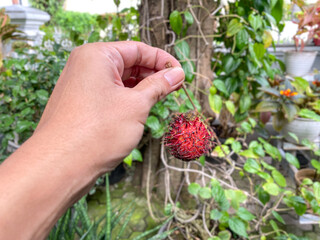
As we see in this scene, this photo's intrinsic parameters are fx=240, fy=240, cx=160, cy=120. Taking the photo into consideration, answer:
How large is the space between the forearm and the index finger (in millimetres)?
244

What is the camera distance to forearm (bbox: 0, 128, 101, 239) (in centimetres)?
31

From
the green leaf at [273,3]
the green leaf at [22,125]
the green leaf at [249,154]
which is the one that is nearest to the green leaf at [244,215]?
the green leaf at [249,154]

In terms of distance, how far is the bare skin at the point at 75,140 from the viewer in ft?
1.04

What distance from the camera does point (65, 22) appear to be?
711 centimetres

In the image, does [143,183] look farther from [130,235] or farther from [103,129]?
[103,129]

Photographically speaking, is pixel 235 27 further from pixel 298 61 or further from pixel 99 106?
pixel 298 61

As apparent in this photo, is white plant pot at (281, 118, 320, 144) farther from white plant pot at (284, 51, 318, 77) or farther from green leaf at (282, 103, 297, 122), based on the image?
white plant pot at (284, 51, 318, 77)

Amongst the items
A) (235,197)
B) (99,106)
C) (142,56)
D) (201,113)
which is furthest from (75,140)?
(235,197)

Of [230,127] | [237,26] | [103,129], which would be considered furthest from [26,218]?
[230,127]

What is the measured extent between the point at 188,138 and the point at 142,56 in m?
0.24

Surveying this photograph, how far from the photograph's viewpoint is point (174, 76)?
480 millimetres

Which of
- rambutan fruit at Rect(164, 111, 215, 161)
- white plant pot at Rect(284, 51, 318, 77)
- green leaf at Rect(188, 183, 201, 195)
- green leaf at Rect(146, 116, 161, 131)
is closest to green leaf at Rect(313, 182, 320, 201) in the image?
green leaf at Rect(188, 183, 201, 195)

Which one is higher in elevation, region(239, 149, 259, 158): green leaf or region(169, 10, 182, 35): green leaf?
region(169, 10, 182, 35): green leaf

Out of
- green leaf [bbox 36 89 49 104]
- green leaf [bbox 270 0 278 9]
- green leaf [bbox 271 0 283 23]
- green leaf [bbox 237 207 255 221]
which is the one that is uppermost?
green leaf [bbox 270 0 278 9]
